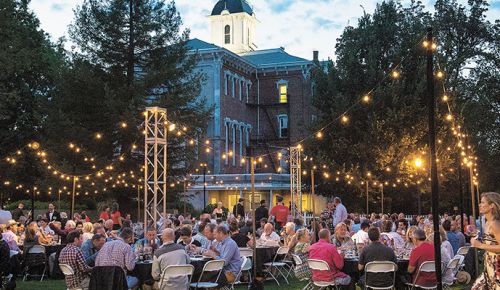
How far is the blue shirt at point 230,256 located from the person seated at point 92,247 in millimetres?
2011

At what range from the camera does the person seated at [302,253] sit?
1105 centimetres

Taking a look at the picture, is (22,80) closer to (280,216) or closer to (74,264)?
(280,216)

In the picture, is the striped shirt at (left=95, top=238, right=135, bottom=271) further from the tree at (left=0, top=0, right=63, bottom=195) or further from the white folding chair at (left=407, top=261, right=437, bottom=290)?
the tree at (left=0, top=0, right=63, bottom=195)

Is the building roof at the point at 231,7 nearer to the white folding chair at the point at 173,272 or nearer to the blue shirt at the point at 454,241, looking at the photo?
the blue shirt at the point at 454,241

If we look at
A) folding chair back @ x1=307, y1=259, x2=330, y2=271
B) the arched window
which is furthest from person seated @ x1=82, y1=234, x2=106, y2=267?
the arched window

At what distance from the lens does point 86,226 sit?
13758 millimetres

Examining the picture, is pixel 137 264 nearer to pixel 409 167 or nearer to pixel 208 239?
pixel 208 239

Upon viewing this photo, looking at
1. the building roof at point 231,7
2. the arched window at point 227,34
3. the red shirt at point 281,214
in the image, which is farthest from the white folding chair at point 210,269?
the building roof at point 231,7

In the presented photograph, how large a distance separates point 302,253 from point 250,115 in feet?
119

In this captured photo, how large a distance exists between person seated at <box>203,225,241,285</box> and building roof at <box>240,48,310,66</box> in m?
37.4

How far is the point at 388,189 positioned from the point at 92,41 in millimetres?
17376

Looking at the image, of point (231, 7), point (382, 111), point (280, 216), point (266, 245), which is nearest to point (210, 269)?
point (266, 245)

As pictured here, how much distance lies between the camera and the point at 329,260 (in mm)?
10039

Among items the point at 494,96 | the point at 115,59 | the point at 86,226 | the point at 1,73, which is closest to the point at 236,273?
the point at 86,226
